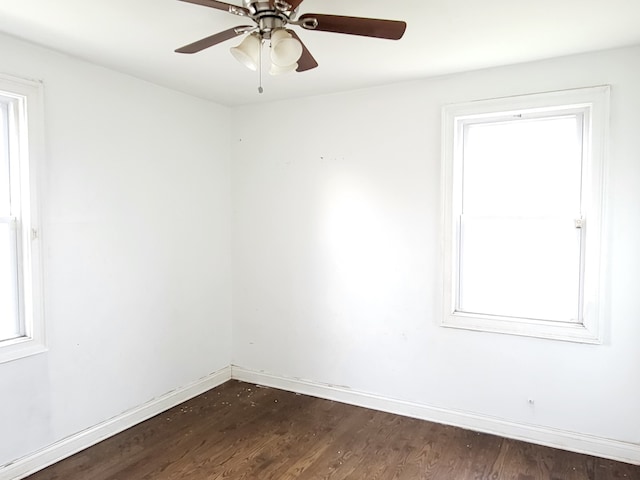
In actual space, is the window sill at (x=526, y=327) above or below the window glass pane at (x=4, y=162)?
below

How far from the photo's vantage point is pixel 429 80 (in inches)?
126

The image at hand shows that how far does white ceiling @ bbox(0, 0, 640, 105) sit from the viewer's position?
209 cm

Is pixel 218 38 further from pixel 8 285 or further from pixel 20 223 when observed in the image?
pixel 8 285

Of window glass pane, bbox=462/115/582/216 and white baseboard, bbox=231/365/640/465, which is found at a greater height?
window glass pane, bbox=462/115/582/216

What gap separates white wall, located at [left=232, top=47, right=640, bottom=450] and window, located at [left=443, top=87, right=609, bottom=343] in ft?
0.29

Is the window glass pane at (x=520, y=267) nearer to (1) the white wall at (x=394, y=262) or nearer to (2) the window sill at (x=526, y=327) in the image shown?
(2) the window sill at (x=526, y=327)

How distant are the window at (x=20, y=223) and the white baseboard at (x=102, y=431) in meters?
0.62

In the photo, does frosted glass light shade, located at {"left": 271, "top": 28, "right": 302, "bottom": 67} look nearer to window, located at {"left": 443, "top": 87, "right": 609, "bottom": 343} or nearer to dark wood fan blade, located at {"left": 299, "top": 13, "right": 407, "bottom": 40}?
dark wood fan blade, located at {"left": 299, "top": 13, "right": 407, "bottom": 40}

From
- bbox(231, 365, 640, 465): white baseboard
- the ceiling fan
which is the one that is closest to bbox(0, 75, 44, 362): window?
the ceiling fan

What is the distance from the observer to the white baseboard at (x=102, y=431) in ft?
8.33

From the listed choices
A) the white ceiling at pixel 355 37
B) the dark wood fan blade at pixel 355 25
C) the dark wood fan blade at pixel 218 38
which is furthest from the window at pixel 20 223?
the dark wood fan blade at pixel 355 25

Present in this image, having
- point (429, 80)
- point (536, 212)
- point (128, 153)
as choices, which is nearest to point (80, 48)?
point (128, 153)

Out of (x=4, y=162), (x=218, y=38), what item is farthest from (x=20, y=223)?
(x=218, y=38)

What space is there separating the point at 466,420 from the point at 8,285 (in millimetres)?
3109
